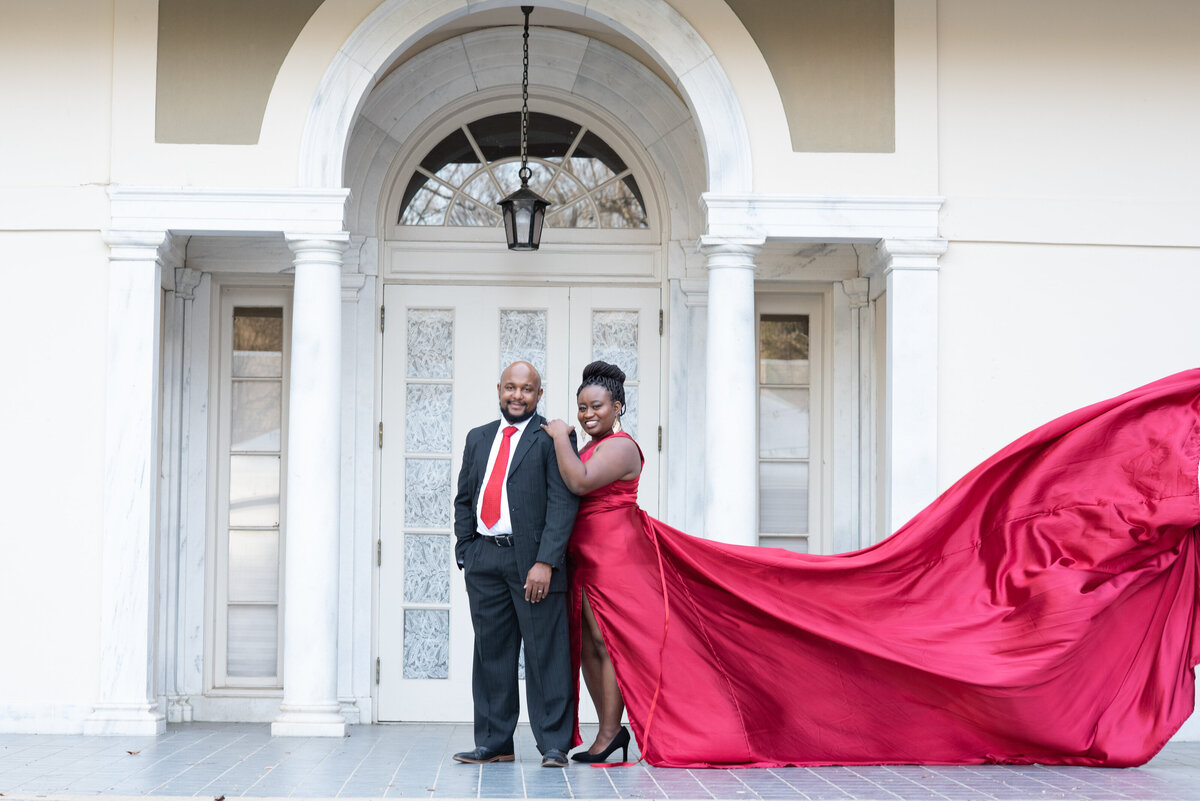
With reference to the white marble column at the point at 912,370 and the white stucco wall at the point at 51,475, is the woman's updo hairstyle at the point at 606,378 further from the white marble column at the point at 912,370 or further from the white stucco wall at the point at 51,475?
the white stucco wall at the point at 51,475

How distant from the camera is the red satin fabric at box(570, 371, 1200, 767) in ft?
20.6

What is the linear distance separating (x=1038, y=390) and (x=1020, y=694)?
2.28 m

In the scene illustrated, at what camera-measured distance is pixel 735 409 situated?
7.79 m

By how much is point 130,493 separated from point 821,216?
438 centimetres

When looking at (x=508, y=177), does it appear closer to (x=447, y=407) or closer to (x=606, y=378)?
(x=447, y=407)

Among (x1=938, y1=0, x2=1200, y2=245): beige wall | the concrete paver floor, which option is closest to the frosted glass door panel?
the concrete paver floor

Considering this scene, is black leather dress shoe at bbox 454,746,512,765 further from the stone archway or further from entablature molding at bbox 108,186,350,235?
the stone archway

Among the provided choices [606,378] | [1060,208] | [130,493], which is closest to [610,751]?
[606,378]

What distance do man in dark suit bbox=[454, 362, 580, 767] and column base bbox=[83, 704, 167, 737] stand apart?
2113 mm

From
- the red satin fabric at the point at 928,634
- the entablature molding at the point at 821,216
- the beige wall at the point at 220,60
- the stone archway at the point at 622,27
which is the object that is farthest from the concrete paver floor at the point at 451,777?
the beige wall at the point at 220,60

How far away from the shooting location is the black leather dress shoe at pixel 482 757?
6.47 m

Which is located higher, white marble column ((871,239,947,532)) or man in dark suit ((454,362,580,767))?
white marble column ((871,239,947,532))

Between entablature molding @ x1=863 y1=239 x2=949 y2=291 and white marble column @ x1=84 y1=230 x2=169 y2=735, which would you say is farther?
entablature molding @ x1=863 y1=239 x2=949 y2=291

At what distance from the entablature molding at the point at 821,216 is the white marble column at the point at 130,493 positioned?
3.34 meters
